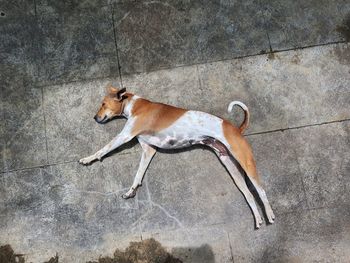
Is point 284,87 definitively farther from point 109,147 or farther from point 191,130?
point 109,147

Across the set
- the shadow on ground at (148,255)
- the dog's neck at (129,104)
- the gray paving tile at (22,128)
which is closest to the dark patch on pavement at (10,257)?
the shadow on ground at (148,255)

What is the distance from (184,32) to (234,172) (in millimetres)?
2196

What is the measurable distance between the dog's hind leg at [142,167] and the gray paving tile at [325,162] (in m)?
2.02

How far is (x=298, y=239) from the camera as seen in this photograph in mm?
5484

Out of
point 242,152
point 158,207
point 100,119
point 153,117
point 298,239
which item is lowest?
point 298,239

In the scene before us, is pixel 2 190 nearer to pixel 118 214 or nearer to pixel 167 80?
pixel 118 214

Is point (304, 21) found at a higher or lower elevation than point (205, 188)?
higher

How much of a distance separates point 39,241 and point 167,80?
2759 mm

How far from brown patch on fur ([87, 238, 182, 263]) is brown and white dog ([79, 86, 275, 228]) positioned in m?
0.67

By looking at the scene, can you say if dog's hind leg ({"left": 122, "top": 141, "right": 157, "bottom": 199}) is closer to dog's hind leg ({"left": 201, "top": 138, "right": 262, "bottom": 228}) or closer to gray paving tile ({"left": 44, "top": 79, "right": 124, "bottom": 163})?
gray paving tile ({"left": 44, "top": 79, "right": 124, "bottom": 163})

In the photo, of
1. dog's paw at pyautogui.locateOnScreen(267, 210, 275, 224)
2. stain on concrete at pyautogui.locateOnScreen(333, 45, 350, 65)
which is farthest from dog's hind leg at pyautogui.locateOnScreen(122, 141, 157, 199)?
stain on concrete at pyautogui.locateOnScreen(333, 45, 350, 65)

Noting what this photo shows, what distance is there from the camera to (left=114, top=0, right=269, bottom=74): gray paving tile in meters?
6.06

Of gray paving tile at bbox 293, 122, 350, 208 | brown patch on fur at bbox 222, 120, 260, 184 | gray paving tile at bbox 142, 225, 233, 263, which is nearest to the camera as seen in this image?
brown patch on fur at bbox 222, 120, 260, 184

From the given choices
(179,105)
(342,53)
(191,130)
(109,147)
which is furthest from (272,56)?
(109,147)
